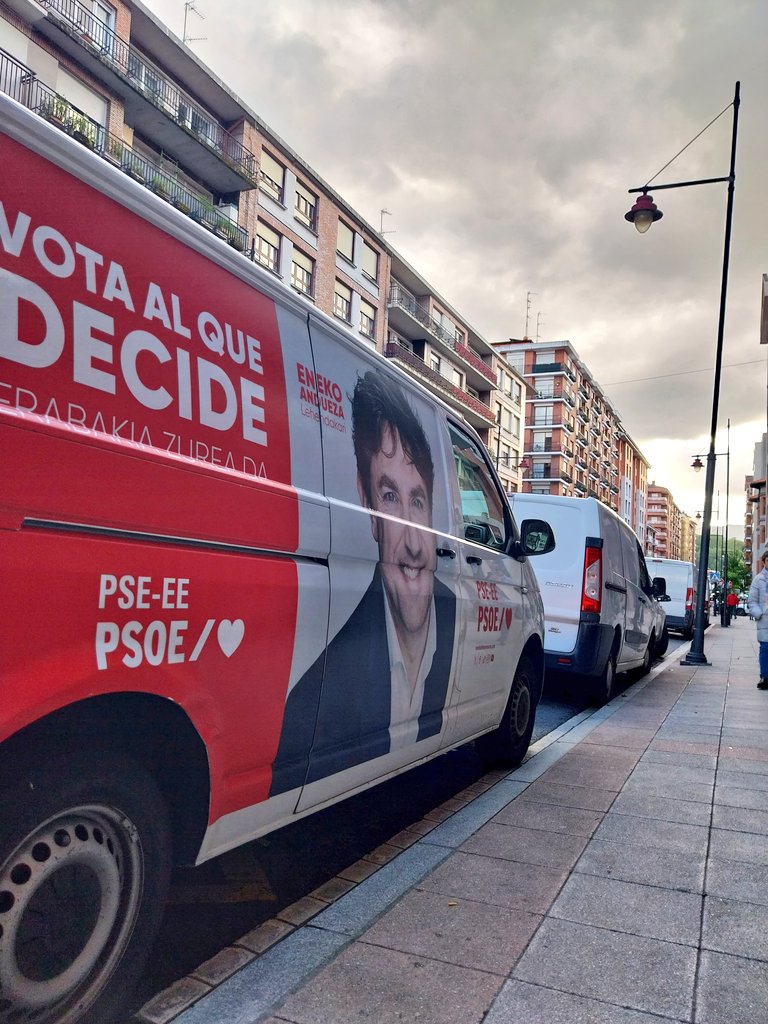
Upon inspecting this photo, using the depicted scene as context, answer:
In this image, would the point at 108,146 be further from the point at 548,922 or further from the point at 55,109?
the point at 548,922

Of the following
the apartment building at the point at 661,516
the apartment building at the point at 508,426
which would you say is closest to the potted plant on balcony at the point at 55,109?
the apartment building at the point at 508,426

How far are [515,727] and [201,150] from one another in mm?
25979

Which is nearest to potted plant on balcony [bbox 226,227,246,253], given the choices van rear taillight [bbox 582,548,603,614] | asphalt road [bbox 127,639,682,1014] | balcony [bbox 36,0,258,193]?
balcony [bbox 36,0,258,193]

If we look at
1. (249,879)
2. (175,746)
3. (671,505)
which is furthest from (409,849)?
(671,505)

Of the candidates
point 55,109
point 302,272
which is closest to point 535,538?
point 55,109

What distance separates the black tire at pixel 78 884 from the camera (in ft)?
5.99

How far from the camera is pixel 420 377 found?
43.2 metres

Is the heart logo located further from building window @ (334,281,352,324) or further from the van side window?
building window @ (334,281,352,324)

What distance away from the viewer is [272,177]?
1245 inches

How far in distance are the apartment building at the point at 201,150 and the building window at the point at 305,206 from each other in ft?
0.19

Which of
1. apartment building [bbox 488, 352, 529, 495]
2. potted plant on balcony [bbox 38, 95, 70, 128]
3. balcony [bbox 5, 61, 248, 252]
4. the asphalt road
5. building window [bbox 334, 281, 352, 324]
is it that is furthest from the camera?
apartment building [bbox 488, 352, 529, 495]

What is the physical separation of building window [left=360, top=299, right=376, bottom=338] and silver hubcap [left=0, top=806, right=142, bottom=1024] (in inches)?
1480

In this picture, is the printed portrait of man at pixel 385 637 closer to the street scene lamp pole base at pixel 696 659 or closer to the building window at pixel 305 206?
the street scene lamp pole base at pixel 696 659

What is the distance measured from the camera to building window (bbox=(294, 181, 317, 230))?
3300 cm
